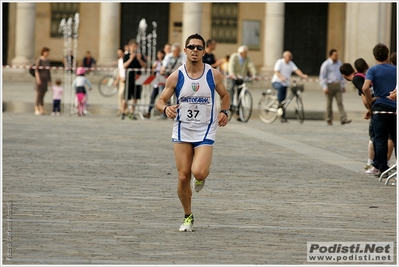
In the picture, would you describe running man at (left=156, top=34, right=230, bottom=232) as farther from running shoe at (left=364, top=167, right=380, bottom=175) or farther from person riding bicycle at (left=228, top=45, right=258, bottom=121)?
person riding bicycle at (left=228, top=45, right=258, bottom=121)

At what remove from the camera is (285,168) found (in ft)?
46.3

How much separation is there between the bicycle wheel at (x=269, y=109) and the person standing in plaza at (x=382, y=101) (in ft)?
35.2

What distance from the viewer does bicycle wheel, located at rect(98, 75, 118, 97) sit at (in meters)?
36.2

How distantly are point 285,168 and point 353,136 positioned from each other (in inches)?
257

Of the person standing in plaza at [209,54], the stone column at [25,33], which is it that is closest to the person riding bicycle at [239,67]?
the person standing in plaza at [209,54]

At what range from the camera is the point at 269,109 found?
2441 centimetres

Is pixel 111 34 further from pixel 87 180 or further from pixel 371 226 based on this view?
pixel 371 226

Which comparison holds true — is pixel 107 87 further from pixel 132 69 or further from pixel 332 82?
pixel 332 82

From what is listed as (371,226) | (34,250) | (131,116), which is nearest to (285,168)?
(371,226)

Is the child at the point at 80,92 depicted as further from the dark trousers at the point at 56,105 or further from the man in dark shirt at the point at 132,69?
the man in dark shirt at the point at 132,69

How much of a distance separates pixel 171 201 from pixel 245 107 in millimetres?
13333

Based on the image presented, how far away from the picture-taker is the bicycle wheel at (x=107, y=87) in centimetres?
3625

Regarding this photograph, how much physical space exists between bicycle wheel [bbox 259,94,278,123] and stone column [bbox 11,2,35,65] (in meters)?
22.3

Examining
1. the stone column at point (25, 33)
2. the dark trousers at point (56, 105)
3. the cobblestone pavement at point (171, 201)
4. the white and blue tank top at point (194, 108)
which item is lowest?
the cobblestone pavement at point (171, 201)
